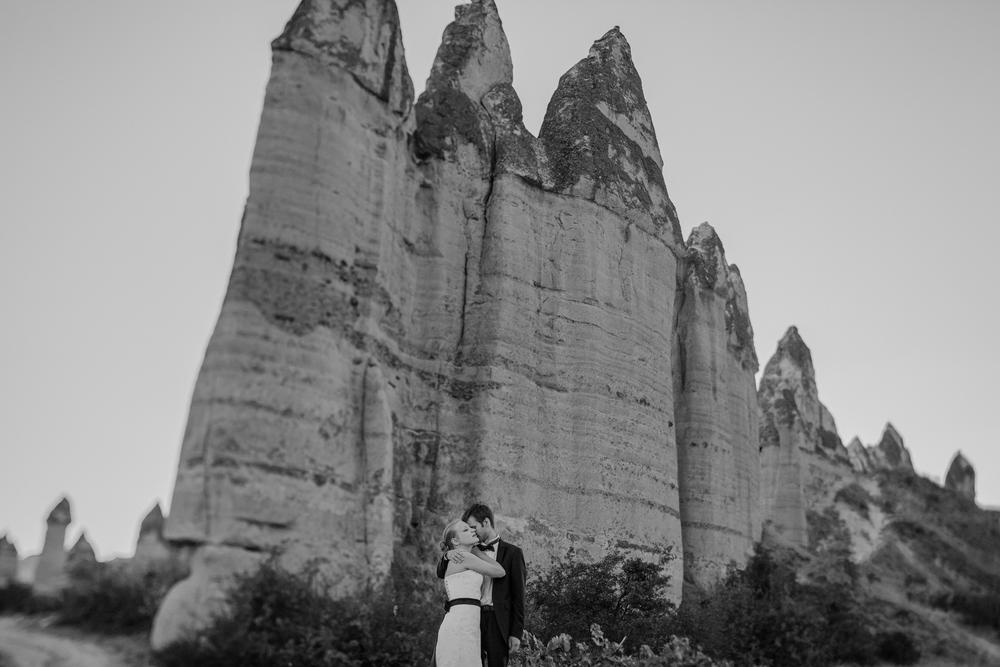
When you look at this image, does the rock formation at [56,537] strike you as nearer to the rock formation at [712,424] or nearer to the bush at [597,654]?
the bush at [597,654]

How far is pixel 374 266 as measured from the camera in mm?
15133

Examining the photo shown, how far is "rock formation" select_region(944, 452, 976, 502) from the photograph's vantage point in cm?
5253

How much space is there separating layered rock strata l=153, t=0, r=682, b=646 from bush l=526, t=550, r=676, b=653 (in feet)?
1.69

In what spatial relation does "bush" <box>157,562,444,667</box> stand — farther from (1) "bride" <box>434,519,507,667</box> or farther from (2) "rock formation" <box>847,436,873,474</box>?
(2) "rock formation" <box>847,436,873,474</box>

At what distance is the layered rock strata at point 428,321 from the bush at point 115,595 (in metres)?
0.43

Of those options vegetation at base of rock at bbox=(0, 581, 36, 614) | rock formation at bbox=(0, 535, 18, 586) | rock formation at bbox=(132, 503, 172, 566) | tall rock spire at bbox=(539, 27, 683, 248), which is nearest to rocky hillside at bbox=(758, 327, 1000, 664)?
tall rock spire at bbox=(539, 27, 683, 248)

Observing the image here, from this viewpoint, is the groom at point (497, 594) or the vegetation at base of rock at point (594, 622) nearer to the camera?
the groom at point (497, 594)

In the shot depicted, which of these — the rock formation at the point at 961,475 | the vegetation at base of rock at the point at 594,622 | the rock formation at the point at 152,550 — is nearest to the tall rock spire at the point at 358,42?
the rock formation at the point at 152,550

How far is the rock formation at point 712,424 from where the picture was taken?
23.0 m

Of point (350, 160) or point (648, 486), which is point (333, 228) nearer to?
point (350, 160)

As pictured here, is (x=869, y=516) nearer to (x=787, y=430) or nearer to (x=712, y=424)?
(x=787, y=430)

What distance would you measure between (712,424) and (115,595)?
14.9m

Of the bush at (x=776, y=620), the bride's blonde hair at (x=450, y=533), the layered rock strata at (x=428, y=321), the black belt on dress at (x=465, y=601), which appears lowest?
the black belt on dress at (x=465, y=601)

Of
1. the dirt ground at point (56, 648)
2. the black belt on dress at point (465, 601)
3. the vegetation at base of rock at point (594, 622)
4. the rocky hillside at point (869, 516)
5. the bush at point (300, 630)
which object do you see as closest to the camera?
the black belt on dress at point (465, 601)
